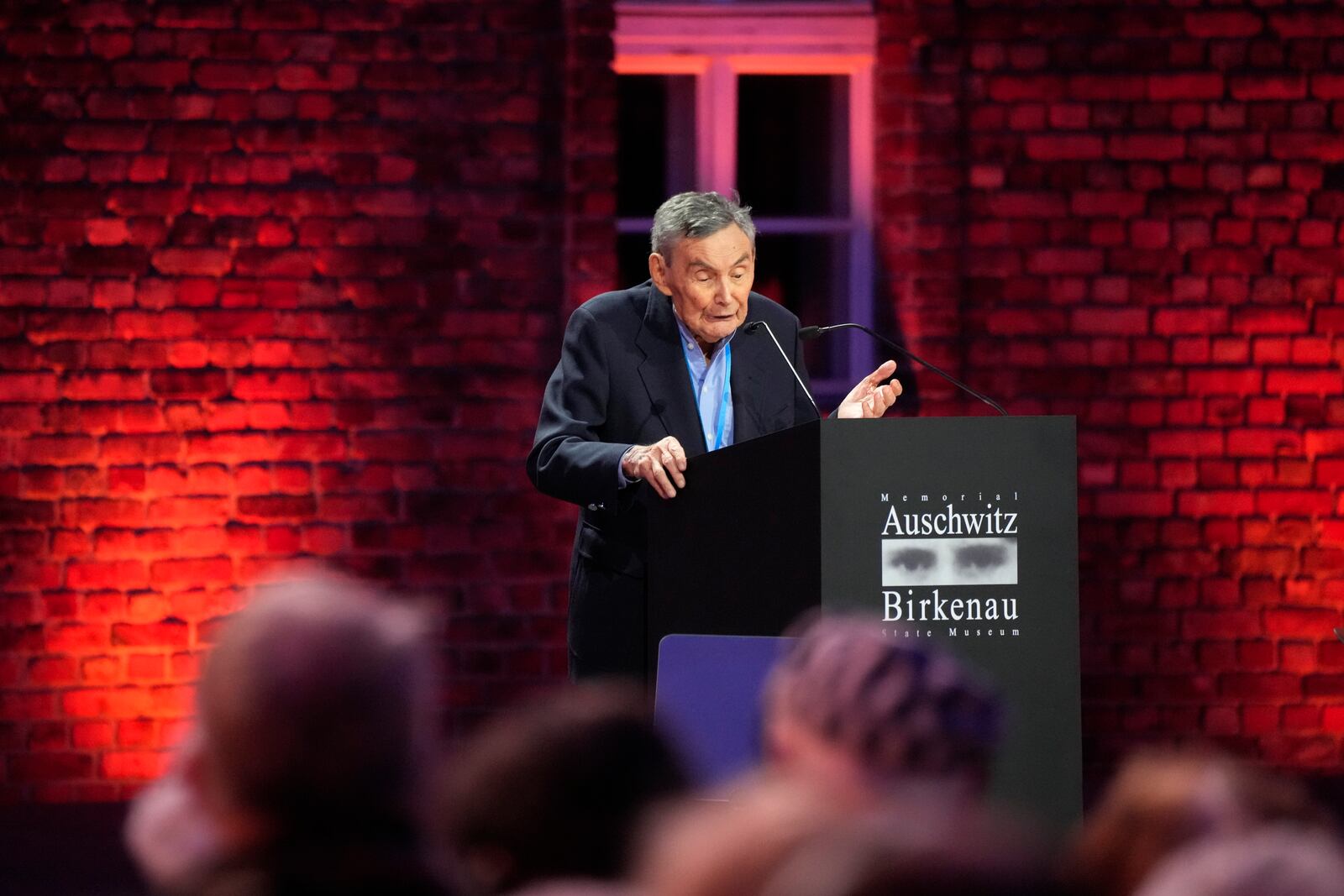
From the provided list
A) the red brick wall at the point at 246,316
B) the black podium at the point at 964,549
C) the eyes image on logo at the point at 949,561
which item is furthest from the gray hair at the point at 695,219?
the red brick wall at the point at 246,316

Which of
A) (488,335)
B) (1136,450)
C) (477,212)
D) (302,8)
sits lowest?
(1136,450)

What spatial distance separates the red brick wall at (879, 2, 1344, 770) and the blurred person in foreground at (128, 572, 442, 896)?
3.75m

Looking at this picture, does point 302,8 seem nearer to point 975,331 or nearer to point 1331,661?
point 975,331

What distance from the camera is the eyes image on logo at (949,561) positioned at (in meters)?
2.46

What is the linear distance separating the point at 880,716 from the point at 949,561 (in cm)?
137

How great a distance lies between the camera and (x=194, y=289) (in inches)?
179

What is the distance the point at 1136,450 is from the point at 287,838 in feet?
13.1

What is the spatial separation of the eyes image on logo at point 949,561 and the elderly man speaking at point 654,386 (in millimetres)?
465

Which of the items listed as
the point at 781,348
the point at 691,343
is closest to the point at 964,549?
the point at 781,348

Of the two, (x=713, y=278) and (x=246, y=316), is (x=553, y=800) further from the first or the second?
(x=246, y=316)

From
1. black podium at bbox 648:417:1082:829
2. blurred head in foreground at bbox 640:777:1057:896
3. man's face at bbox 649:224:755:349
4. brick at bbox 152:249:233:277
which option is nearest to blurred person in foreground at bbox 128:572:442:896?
blurred head in foreground at bbox 640:777:1057:896

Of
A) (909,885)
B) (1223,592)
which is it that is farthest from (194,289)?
(909,885)

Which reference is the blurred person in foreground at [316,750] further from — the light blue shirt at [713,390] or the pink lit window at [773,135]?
the pink lit window at [773,135]

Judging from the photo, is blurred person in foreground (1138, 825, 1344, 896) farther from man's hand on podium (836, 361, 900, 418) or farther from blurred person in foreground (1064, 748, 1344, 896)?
man's hand on podium (836, 361, 900, 418)
